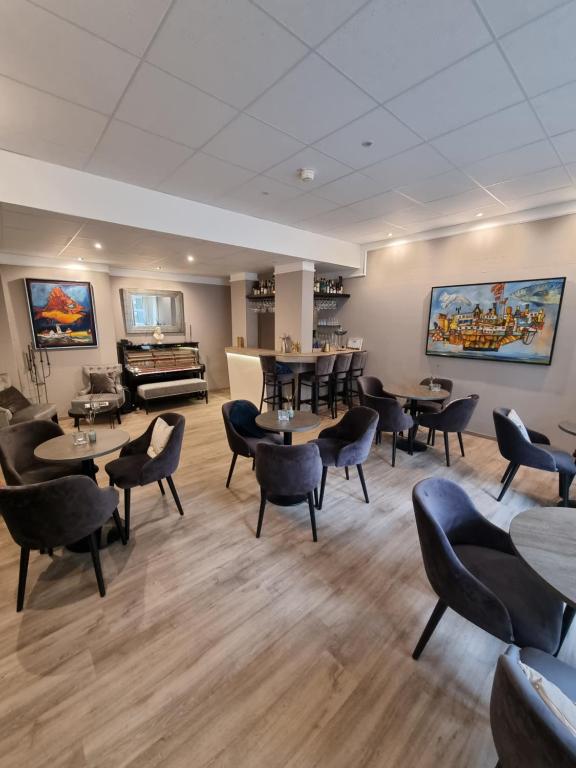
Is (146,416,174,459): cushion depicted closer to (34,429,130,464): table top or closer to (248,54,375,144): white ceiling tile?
(34,429,130,464): table top

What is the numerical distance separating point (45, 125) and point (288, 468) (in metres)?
2.96

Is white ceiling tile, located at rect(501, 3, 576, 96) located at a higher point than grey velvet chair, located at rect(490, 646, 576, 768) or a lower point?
higher

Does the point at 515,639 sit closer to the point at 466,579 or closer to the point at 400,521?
the point at 466,579

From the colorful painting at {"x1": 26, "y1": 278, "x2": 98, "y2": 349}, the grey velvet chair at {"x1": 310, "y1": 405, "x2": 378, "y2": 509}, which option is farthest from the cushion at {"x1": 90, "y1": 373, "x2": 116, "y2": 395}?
the grey velvet chair at {"x1": 310, "y1": 405, "x2": 378, "y2": 509}

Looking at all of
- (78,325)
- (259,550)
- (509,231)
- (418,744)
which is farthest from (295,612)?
(78,325)

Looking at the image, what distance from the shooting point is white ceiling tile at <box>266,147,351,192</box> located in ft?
8.68

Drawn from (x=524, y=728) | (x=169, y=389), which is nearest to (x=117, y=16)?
(x=524, y=728)

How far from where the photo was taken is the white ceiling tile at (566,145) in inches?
93.5

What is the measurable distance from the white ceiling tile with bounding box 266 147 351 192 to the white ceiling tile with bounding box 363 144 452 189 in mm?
287

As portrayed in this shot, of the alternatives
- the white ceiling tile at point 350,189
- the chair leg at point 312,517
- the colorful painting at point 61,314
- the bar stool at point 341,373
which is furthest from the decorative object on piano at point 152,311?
the chair leg at point 312,517

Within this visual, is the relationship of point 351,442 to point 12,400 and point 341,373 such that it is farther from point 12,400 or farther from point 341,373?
point 12,400

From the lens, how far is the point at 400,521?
9.11 ft

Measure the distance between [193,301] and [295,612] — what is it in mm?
6776

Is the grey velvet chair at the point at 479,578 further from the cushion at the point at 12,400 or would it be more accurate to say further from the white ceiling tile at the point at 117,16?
the cushion at the point at 12,400
